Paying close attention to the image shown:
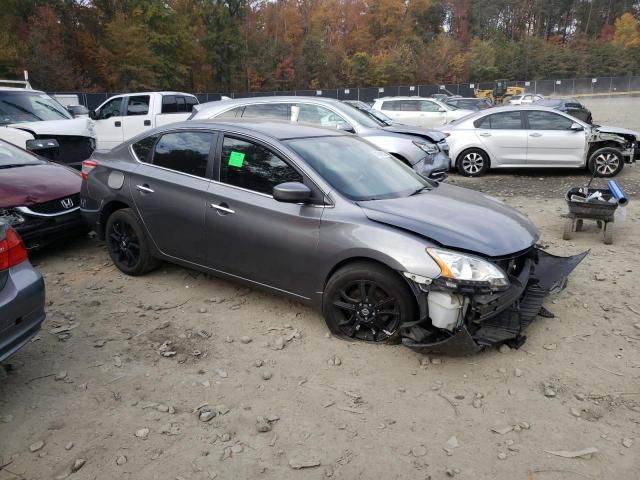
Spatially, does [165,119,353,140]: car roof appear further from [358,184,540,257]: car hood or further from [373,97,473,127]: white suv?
[373,97,473,127]: white suv

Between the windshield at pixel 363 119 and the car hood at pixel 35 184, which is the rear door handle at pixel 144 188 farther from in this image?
the windshield at pixel 363 119

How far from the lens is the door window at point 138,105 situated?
544 inches

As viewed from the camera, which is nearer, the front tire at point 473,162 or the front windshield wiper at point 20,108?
the front windshield wiper at point 20,108

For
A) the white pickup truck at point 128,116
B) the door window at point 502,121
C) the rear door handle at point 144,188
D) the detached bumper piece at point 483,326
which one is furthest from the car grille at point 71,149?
the door window at point 502,121

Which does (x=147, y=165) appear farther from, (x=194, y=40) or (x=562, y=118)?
(x=194, y=40)

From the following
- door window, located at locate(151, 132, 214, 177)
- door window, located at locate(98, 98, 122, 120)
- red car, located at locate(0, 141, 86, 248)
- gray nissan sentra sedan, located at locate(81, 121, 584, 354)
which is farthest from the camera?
door window, located at locate(98, 98, 122, 120)

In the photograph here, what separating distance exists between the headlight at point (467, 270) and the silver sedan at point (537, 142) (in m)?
8.01

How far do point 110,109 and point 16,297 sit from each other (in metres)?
12.3

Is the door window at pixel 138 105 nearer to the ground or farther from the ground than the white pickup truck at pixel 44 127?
farther from the ground

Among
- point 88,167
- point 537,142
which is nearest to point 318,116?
point 88,167

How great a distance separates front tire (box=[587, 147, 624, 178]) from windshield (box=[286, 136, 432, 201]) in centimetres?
732

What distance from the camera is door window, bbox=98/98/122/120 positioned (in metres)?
13.9

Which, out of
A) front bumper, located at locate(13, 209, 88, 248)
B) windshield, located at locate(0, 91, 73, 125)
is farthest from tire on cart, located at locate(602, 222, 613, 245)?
windshield, located at locate(0, 91, 73, 125)

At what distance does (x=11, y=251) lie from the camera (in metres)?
3.20
